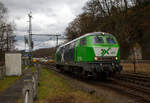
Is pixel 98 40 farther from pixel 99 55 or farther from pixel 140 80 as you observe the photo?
pixel 140 80

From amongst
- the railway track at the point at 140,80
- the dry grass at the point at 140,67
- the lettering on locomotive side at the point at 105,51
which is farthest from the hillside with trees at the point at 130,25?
the lettering on locomotive side at the point at 105,51

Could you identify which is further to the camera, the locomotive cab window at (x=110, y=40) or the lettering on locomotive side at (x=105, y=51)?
the locomotive cab window at (x=110, y=40)

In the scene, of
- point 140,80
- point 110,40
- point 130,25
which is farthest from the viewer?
point 130,25

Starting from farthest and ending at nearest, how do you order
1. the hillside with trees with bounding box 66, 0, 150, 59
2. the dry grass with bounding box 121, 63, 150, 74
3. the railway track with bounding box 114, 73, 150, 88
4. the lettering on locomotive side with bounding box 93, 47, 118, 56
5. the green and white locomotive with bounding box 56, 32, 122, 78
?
the hillside with trees with bounding box 66, 0, 150, 59
the dry grass with bounding box 121, 63, 150, 74
the lettering on locomotive side with bounding box 93, 47, 118, 56
the green and white locomotive with bounding box 56, 32, 122, 78
the railway track with bounding box 114, 73, 150, 88

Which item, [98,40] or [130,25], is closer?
[98,40]

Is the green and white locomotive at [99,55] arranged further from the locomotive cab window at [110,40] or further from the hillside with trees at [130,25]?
the hillside with trees at [130,25]

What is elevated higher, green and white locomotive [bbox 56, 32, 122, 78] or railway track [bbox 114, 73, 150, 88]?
green and white locomotive [bbox 56, 32, 122, 78]

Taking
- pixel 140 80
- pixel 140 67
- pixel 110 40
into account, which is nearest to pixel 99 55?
pixel 110 40

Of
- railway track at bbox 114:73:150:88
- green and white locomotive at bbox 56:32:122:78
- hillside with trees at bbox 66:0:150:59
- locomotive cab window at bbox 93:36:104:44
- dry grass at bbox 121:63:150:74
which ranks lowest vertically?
railway track at bbox 114:73:150:88

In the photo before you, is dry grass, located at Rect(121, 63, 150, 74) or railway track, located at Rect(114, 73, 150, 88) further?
dry grass, located at Rect(121, 63, 150, 74)

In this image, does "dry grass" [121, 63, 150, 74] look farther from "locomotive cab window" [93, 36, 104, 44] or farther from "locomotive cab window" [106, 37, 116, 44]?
"locomotive cab window" [93, 36, 104, 44]

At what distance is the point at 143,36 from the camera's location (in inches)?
1053

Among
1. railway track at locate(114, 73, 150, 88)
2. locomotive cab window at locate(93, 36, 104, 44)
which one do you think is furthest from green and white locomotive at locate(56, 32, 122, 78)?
railway track at locate(114, 73, 150, 88)

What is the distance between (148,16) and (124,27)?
3.93 metres
